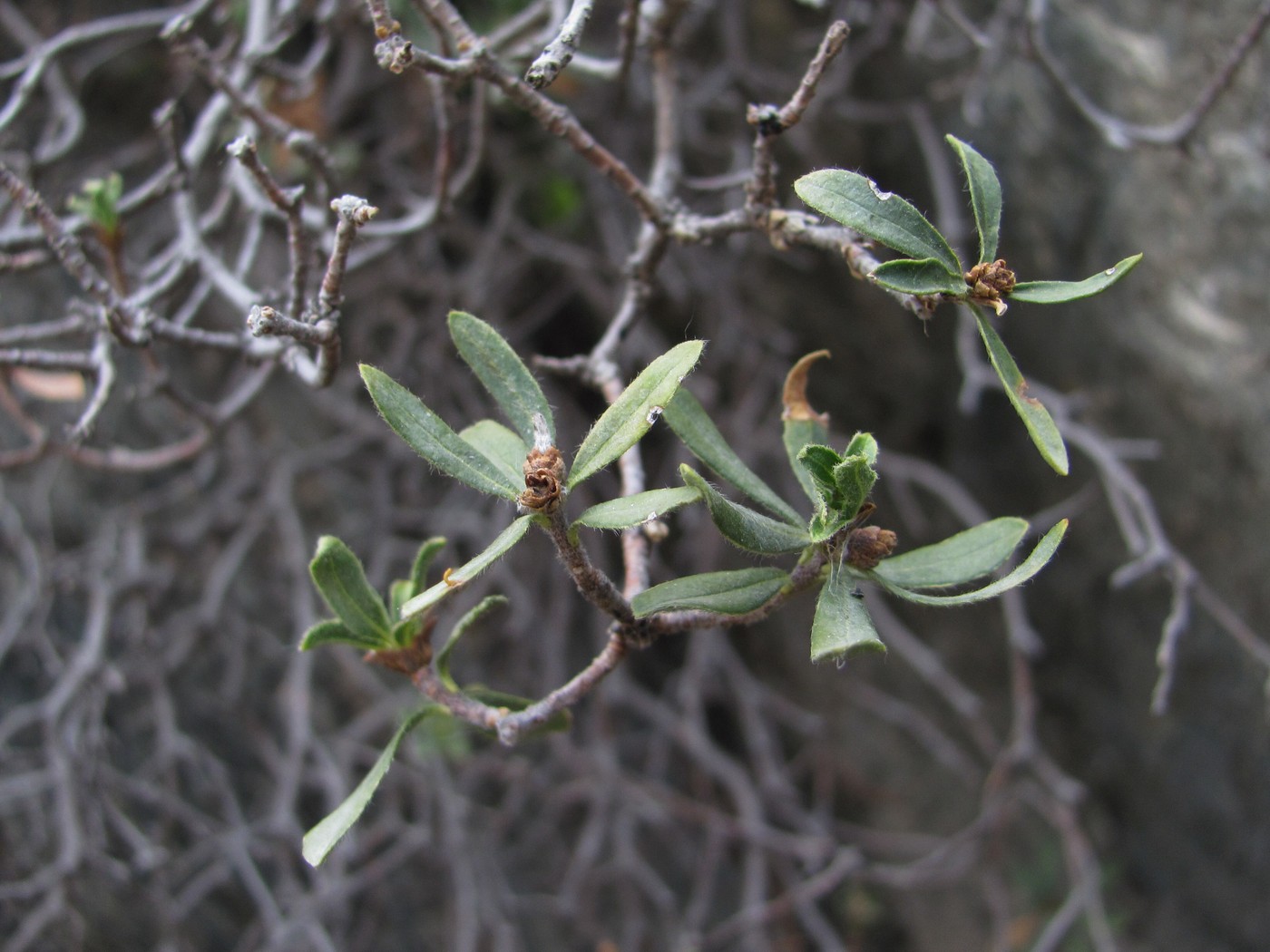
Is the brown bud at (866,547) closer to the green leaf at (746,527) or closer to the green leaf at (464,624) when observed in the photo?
the green leaf at (746,527)

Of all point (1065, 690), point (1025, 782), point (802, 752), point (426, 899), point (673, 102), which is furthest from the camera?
point (802, 752)

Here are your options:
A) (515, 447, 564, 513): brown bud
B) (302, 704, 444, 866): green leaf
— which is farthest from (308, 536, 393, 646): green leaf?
(515, 447, 564, 513): brown bud

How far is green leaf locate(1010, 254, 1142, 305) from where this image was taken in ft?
2.55

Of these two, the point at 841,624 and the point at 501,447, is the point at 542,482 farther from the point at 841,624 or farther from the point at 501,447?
the point at 841,624

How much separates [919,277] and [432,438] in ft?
1.48

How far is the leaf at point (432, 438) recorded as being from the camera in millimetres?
769

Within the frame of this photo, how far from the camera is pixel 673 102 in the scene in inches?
55.4

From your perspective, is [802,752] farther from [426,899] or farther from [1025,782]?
[426,899]

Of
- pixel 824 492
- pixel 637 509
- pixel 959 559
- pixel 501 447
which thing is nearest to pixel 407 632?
pixel 501 447

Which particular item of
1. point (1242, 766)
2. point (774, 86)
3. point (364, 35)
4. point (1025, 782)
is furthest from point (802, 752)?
point (364, 35)

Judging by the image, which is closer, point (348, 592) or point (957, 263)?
point (957, 263)

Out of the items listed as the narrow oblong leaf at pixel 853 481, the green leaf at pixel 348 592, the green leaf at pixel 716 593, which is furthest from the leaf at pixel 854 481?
the green leaf at pixel 348 592

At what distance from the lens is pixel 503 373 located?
0.85 meters

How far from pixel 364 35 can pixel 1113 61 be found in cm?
173
